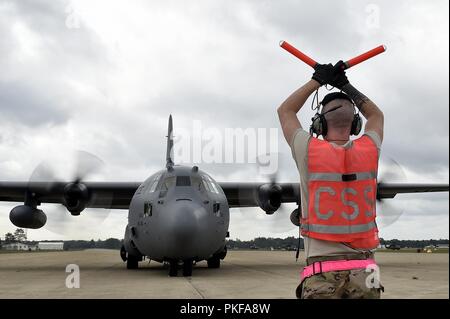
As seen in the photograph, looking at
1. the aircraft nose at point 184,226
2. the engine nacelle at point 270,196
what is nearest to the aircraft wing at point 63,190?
the engine nacelle at point 270,196

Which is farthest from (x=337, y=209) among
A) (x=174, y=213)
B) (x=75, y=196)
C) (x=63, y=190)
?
(x=63, y=190)

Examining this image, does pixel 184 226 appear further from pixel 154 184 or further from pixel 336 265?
pixel 336 265

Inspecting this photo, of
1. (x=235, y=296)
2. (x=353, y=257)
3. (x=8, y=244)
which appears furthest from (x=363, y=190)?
(x=8, y=244)

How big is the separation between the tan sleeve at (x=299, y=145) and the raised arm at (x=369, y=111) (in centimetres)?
48

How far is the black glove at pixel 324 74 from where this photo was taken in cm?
305

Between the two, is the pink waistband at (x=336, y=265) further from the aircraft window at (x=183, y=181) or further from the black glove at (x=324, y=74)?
the aircraft window at (x=183, y=181)

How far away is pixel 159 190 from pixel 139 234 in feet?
5.42

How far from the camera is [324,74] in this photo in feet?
10.0

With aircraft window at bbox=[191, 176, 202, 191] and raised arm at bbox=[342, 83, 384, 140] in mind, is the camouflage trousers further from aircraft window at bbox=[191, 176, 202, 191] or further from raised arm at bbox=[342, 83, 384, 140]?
aircraft window at bbox=[191, 176, 202, 191]

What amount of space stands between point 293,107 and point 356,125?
466mm

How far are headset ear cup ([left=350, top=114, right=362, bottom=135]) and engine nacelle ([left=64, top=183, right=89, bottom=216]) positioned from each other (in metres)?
17.9

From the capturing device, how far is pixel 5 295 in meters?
9.40

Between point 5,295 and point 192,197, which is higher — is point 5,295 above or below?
below

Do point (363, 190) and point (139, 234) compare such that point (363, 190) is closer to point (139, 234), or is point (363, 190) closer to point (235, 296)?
point (235, 296)
